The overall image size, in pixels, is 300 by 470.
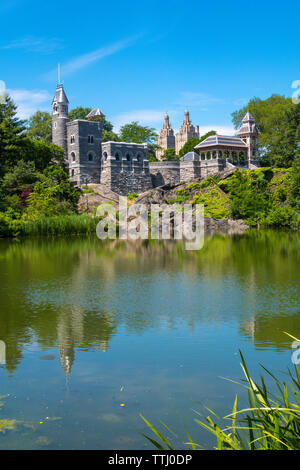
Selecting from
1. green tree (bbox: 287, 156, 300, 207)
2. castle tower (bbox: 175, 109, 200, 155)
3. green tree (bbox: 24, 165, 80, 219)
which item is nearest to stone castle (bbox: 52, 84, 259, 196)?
green tree (bbox: 24, 165, 80, 219)

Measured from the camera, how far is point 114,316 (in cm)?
1362

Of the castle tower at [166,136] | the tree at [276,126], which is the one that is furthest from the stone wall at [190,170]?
the castle tower at [166,136]

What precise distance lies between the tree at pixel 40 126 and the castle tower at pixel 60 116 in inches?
428

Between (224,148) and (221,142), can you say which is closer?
(221,142)

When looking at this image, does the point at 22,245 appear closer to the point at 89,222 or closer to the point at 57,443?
the point at 89,222

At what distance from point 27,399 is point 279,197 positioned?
5005 centimetres

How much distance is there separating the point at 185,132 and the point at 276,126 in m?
46.8

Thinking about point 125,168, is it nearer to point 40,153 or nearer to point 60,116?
point 60,116

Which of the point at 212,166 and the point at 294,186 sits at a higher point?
the point at 212,166

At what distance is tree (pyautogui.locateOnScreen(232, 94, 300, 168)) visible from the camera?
2355 inches

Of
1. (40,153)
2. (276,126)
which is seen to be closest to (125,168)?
(40,153)

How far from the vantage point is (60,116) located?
192 feet

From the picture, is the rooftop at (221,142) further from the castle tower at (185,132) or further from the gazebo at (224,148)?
the castle tower at (185,132)
